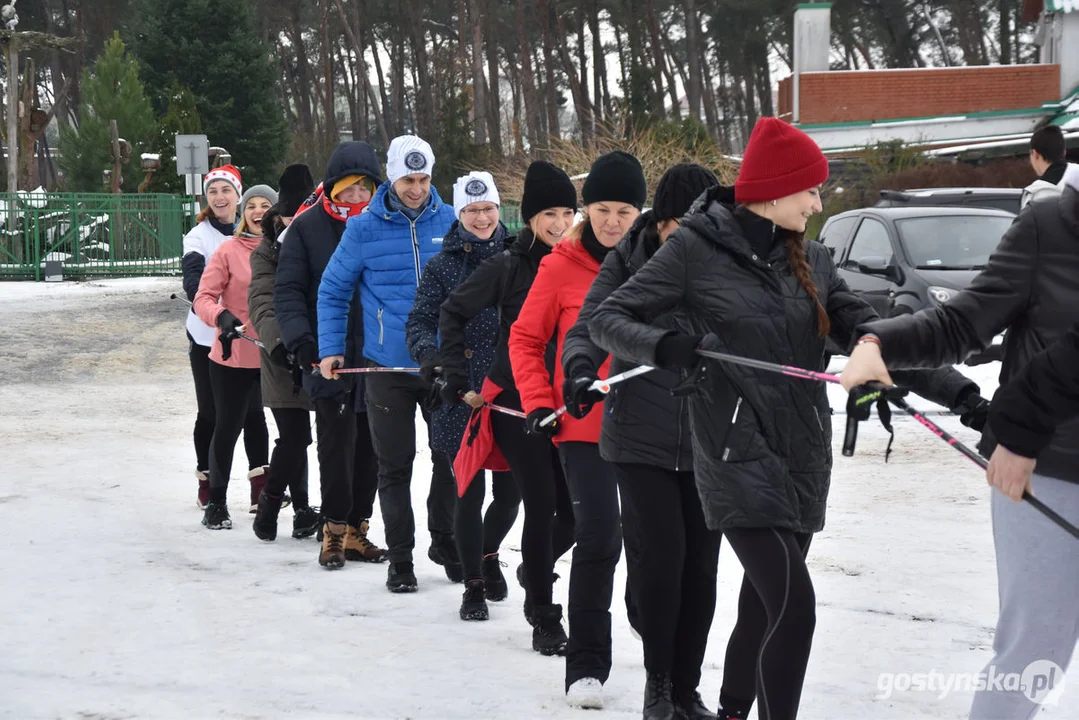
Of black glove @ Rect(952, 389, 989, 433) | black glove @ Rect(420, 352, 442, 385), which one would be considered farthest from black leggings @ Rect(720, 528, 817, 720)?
black glove @ Rect(420, 352, 442, 385)

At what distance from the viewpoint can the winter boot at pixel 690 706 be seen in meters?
4.15

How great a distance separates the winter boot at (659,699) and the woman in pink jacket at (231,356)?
12.1ft

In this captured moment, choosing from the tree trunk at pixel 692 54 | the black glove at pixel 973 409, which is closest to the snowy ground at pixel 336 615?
the black glove at pixel 973 409

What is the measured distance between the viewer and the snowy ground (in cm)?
448

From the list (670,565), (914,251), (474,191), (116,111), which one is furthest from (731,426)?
(116,111)

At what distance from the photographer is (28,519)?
7.46m

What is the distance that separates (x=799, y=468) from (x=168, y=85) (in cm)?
4120

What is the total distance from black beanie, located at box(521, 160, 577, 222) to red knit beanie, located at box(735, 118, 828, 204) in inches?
62.7

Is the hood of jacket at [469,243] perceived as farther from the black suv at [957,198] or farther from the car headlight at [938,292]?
the black suv at [957,198]

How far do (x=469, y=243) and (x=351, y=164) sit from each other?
1205 millimetres

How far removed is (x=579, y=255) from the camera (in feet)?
15.5

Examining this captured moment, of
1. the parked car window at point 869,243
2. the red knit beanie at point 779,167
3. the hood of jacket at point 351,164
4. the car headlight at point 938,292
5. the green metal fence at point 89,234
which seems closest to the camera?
the red knit beanie at point 779,167

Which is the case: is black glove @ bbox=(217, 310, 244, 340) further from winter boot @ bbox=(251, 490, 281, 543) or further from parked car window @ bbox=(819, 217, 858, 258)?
parked car window @ bbox=(819, 217, 858, 258)

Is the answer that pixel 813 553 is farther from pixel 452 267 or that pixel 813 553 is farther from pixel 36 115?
pixel 36 115
